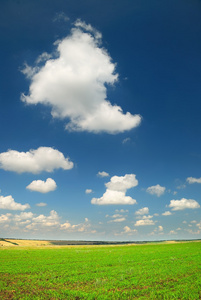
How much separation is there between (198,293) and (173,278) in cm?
542

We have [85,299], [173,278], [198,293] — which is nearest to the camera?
[85,299]

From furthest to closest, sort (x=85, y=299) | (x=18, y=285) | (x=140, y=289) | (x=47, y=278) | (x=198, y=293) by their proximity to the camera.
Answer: (x=47, y=278) → (x=18, y=285) → (x=140, y=289) → (x=198, y=293) → (x=85, y=299)

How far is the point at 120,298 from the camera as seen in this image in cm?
1494

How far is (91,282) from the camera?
2027cm

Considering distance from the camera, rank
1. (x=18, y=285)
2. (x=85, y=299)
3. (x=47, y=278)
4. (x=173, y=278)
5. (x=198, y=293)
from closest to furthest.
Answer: (x=85, y=299), (x=198, y=293), (x=18, y=285), (x=173, y=278), (x=47, y=278)

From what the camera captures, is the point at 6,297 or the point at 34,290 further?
the point at 34,290

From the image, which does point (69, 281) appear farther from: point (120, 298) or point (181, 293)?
point (181, 293)

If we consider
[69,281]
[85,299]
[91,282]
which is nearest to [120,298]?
[85,299]

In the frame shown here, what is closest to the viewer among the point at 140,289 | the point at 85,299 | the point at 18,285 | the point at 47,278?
the point at 85,299

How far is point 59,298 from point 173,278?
12.5 metres

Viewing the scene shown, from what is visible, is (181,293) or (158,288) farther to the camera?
(158,288)

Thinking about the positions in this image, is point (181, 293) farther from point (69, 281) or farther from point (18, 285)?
point (18, 285)

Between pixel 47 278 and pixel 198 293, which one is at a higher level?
pixel 198 293

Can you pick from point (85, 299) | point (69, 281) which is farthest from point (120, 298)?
point (69, 281)
